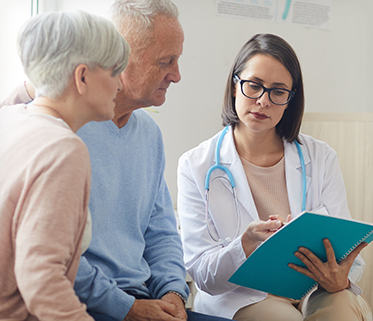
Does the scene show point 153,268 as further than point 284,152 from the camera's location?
No

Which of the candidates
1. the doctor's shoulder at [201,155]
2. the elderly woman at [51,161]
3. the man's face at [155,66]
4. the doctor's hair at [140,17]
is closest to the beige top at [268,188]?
the doctor's shoulder at [201,155]

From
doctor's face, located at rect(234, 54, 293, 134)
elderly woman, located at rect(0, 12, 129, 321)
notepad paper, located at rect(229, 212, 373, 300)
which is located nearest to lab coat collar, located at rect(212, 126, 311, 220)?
doctor's face, located at rect(234, 54, 293, 134)

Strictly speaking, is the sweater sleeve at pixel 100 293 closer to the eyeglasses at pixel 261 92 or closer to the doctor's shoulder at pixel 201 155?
the doctor's shoulder at pixel 201 155

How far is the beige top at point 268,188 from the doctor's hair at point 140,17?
588mm

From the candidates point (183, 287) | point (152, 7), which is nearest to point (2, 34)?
point (152, 7)

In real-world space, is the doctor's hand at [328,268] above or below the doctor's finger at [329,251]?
below

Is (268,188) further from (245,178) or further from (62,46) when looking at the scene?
(62,46)

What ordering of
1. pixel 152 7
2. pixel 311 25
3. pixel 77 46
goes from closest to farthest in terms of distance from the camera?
pixel 77 46 < pixel 152 7 < pixel 311 25

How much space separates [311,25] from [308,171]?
42.9 inches

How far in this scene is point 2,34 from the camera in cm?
130

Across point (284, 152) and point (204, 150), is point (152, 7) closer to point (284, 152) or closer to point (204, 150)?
point (204, 150)

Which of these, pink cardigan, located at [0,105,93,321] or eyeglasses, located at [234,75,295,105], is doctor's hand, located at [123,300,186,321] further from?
eyeglasses, located at [234,75,295,105]

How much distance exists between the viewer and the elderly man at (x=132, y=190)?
87 centimetres

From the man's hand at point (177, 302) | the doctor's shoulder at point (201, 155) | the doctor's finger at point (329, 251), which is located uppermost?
the doctor's shoulder at point (201, 155)
